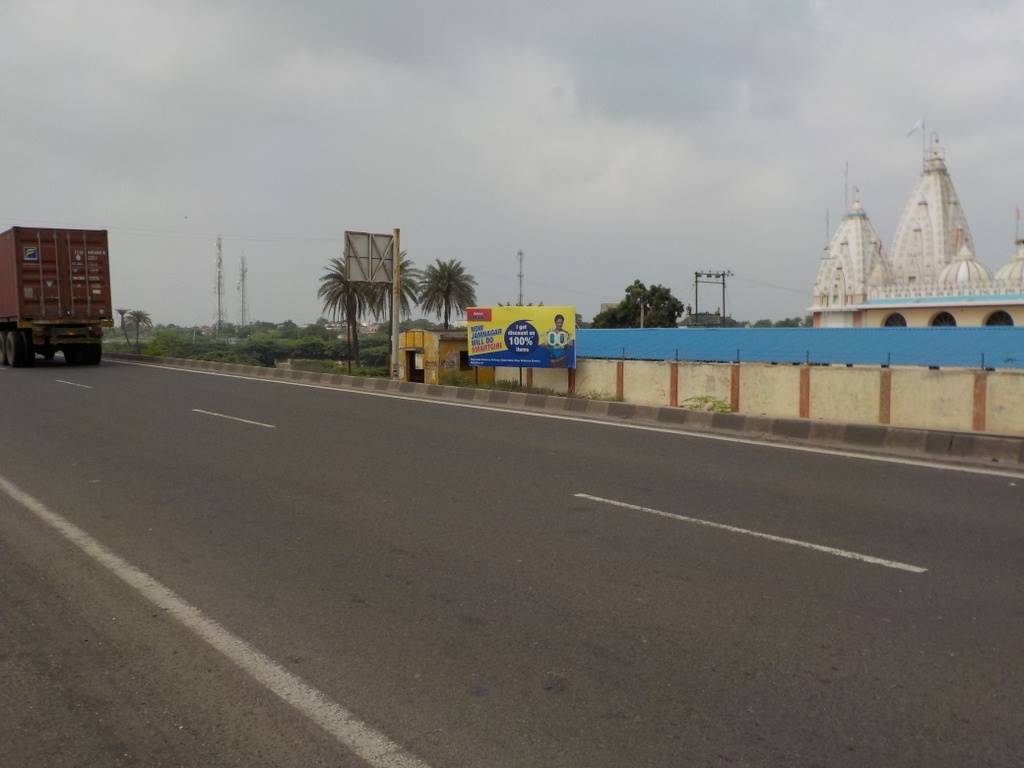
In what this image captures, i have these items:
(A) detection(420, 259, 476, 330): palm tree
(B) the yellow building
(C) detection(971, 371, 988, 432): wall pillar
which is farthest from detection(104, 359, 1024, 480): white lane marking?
(A) detection(420, 259, 476, 330): palm tree

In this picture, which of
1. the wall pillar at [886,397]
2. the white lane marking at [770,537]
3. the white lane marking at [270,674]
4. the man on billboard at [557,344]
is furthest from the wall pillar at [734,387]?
the white lane marking at [270,674]

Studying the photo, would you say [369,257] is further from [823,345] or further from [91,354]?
[823,345]

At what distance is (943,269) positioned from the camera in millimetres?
56875

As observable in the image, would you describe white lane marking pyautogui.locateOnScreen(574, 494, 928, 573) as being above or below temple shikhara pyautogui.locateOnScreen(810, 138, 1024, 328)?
below

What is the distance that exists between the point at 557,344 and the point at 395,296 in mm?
4816

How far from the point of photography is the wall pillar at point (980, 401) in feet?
53.1

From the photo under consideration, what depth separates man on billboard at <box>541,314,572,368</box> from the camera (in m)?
21.8

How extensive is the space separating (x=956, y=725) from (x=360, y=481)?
21.0 feet

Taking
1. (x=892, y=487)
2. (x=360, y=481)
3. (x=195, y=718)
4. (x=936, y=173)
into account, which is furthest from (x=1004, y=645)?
(x=936, y=173)

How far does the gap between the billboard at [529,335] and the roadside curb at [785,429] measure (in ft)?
8.00

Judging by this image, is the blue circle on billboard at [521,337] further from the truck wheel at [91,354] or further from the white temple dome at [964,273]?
the white temple dome at [964,273]

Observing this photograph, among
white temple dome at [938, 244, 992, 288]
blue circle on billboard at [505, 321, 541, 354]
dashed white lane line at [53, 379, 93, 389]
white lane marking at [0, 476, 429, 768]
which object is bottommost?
white lane marking at [0, 476, 429, 768]

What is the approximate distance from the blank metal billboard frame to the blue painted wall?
21.8 ft

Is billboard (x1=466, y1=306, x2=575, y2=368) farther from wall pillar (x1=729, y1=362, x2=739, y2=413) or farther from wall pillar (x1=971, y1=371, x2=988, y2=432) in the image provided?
wall pillar (x1=971, y1=371, x2=988, y2=432)
